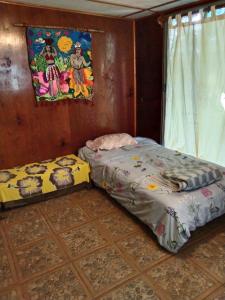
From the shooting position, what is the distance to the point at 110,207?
2.58 m

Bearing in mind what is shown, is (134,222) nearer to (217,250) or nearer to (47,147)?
(217,250)

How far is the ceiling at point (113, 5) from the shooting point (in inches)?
94.6

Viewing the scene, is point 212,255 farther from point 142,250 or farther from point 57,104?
point 57,104

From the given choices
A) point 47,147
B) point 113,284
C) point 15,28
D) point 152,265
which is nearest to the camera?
point 113,284

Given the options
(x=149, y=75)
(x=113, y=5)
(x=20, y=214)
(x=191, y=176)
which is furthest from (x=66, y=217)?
(x=113, y=5)

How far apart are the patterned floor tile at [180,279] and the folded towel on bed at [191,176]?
0.58 metres

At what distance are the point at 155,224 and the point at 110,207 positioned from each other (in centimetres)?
70

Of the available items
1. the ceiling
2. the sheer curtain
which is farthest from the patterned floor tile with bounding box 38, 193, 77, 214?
the ceiling

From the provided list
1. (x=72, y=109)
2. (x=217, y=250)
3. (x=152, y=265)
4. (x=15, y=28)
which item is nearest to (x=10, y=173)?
(x=72, y=109)

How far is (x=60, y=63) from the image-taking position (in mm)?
2818

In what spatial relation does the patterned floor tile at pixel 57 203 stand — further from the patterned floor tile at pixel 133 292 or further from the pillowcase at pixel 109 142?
the patterned floor tile at pixel 133 292

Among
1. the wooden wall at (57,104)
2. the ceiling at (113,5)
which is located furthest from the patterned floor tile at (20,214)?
the ceiling at (113,5)

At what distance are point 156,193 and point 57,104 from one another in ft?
5.54

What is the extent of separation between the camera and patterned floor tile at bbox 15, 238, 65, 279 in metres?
1.79
